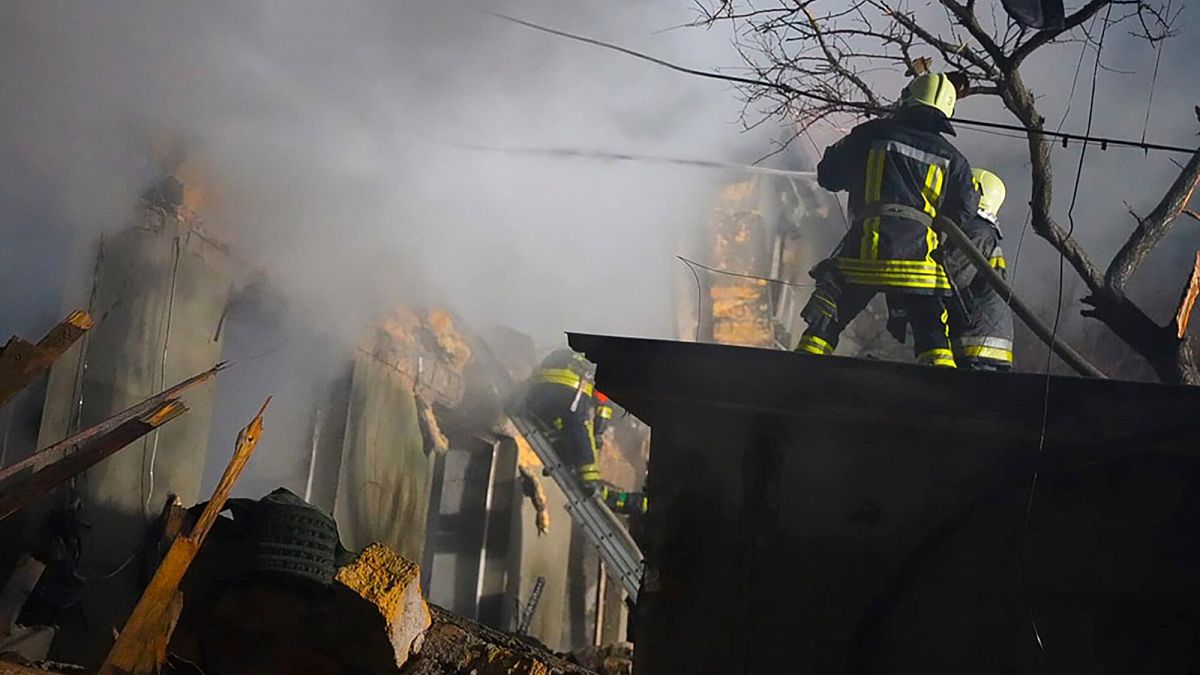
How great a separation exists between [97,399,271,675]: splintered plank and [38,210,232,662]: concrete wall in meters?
1.22

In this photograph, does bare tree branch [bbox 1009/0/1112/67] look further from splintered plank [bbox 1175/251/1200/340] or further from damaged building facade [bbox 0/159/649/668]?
damaged building facade [bbox 0/159/649/668]

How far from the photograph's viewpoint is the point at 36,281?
4.98 metres

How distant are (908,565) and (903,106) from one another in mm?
3184

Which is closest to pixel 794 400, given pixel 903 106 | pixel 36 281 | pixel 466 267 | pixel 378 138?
pixel 903 106

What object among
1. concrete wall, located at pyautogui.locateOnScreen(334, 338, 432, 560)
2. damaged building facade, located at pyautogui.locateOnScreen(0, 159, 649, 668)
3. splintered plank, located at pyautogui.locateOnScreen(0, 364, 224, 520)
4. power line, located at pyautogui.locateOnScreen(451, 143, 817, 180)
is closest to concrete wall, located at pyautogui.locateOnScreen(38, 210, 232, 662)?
damaged building facade, located at pyautogui.locateOnScreen(0, 159, 649, 668)

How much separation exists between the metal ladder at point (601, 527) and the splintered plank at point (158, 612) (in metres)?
4.81

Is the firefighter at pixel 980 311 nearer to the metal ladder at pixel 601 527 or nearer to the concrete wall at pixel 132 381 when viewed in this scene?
the metal ladder at pixel 601 527

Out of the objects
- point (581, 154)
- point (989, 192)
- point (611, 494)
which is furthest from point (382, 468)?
point (989, 192)

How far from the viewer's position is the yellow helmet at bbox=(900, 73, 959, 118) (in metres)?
5.73

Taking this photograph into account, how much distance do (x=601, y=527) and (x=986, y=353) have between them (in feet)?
14.9

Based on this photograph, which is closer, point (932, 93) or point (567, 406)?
point (932, 93)

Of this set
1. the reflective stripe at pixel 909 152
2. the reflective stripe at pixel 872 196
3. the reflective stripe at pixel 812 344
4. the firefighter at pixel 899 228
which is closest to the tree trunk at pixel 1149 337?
the firefighter at pixel 899 228

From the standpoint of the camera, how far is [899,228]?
17.6ft

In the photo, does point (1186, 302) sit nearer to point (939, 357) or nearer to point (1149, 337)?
point (1149, 337)
